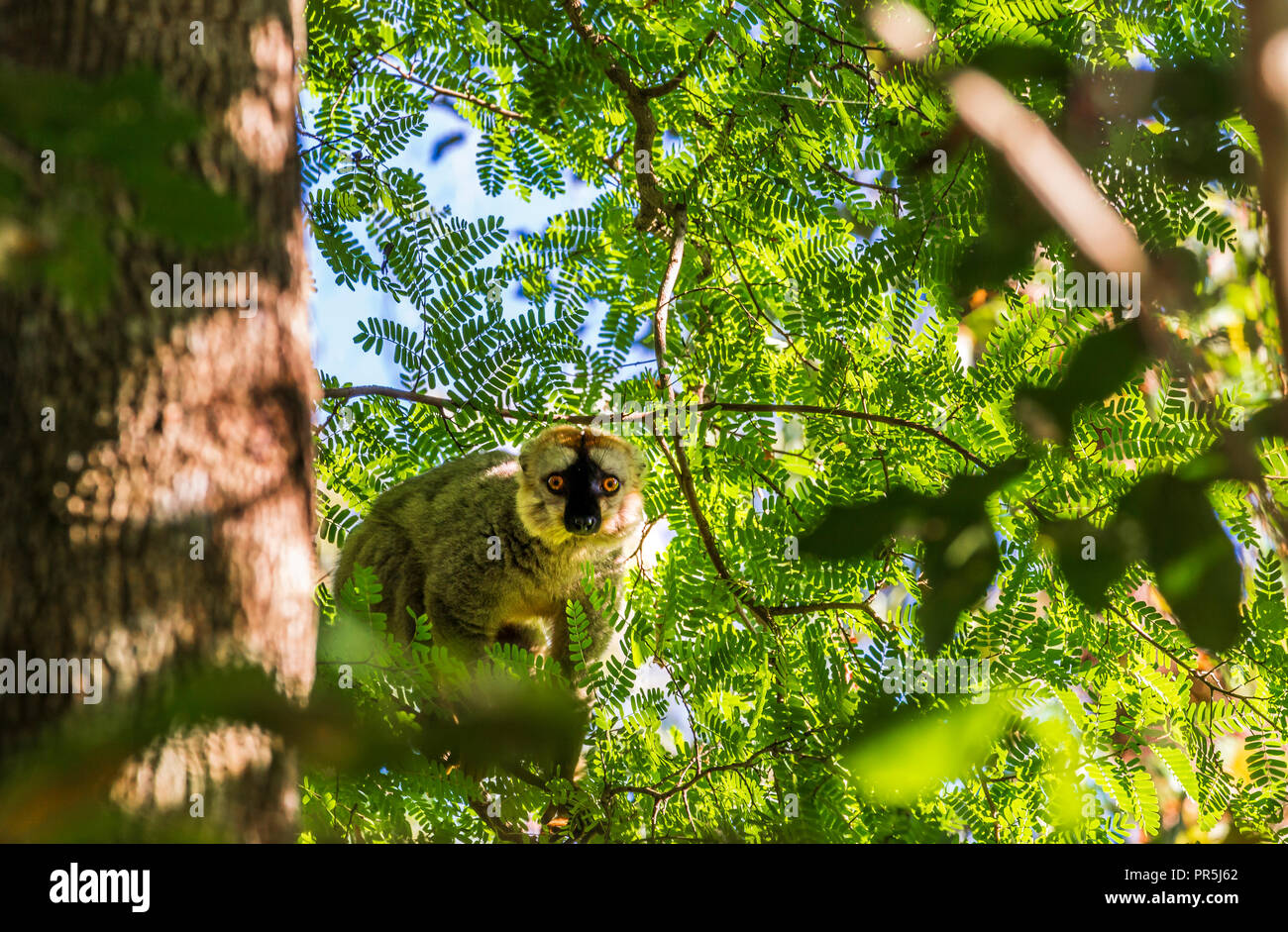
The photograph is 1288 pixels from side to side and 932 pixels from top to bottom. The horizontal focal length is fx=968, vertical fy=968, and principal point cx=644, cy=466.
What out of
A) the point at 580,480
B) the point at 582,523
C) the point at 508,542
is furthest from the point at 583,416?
the point at 508,542

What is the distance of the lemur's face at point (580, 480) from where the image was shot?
17.1 ft

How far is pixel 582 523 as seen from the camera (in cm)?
493

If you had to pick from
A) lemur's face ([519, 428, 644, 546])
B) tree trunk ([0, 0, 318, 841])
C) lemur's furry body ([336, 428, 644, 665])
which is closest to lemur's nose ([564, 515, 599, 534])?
lemur's furry body ([336, 428, 644, 665])

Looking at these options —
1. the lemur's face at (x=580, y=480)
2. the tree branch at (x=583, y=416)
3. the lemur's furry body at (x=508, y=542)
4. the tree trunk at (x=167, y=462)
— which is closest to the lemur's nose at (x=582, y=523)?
the lemur's furry body at (x=508, y=542)

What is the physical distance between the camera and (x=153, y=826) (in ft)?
4.02

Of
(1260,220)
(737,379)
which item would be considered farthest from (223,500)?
(737,379)

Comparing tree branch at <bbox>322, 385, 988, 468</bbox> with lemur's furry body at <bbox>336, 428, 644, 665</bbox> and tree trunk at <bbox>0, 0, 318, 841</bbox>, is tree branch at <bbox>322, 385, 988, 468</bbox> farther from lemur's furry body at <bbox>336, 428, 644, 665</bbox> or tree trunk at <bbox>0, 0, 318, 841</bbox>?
tree trunk at <bbox>0, 0, 318, 841</bbox>

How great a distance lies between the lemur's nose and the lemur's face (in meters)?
0.18

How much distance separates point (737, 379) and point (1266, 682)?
7.06ft

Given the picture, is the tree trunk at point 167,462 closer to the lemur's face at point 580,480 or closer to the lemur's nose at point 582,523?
the lemur's nose at point 582,523

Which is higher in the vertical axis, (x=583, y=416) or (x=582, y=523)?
(x=583, y=416)

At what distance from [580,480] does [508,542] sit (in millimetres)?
548

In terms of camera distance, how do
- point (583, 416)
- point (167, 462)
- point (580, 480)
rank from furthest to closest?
point (580, 480), point (583, 416), point (167, 462)

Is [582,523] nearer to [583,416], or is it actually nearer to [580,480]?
[580,480]
